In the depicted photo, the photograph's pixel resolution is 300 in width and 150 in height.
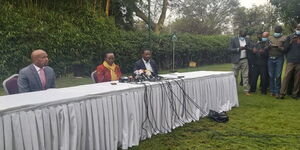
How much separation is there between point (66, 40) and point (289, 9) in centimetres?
687

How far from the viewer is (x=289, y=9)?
29.2ft

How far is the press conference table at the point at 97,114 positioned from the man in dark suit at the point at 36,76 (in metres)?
0.50

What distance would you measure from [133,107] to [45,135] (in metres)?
1.17

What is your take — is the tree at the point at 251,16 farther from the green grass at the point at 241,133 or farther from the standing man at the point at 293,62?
the green grass at the point at 241,133

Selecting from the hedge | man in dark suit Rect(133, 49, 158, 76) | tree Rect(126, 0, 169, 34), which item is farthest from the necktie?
tree Rect(126, 0, 169, 34)

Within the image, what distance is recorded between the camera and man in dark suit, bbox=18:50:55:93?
379 centimetres

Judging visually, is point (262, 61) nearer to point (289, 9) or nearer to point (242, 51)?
point (242, 51)

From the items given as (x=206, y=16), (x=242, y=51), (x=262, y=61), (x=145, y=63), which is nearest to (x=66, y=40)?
(x=145, y=63)

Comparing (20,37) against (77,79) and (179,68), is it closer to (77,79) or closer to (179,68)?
(77,79)

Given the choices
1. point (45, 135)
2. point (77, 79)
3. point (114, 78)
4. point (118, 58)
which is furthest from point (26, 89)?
point (118, 58)

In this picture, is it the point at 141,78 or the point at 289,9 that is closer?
the point at 141,78

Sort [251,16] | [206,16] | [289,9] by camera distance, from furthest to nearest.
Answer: [251,16], [206,16], [289,9]

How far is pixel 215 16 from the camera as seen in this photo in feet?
123

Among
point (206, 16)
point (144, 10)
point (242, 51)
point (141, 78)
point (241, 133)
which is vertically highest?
point (206, 16)
